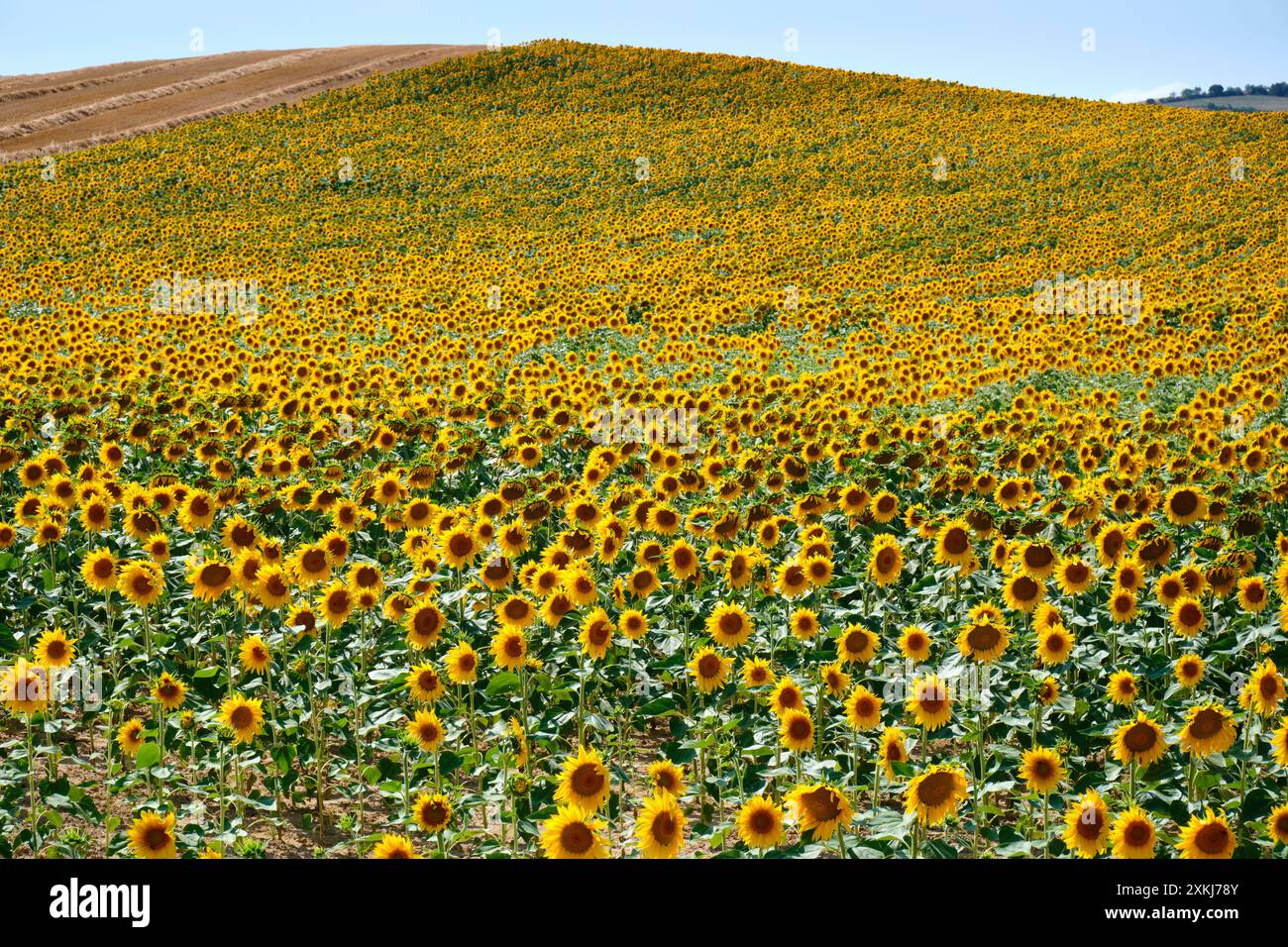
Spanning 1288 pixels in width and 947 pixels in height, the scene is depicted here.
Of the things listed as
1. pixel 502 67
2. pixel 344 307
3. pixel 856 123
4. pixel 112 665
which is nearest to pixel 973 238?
pixel 344 307

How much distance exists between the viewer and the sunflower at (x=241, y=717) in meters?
4.73

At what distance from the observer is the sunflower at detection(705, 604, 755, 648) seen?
209 inches

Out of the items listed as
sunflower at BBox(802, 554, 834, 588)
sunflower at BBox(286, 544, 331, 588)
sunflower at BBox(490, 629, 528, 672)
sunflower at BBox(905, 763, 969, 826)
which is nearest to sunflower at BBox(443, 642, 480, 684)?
sunflower at BBox(490, 629, 528, 672)

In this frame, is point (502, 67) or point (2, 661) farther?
point (502, 67)

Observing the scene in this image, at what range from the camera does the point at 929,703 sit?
15.4 ft

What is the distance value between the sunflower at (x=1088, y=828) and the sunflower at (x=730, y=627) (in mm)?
1838

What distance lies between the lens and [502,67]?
63000mm

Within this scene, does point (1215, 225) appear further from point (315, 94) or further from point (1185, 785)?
point (315, 94)

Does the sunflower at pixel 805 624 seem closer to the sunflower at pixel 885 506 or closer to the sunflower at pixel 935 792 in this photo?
the sunflower at pixel 935 792

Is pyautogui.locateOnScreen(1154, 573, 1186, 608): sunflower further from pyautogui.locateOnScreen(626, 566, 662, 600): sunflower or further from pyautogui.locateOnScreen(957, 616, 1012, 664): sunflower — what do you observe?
pyautogui.locateOnScreen(626, 566, 662, 600): sunflower

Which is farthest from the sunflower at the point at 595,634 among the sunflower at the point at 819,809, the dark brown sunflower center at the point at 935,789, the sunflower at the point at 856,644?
the dark brown sunflower center at the point at 935,789

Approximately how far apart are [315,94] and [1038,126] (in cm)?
4061

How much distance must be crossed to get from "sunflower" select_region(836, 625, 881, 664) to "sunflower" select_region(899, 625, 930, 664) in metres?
0.16

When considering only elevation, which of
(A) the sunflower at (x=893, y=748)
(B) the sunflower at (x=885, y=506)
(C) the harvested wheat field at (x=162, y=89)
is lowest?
(A) the sunflower at (x=893, y=748)
